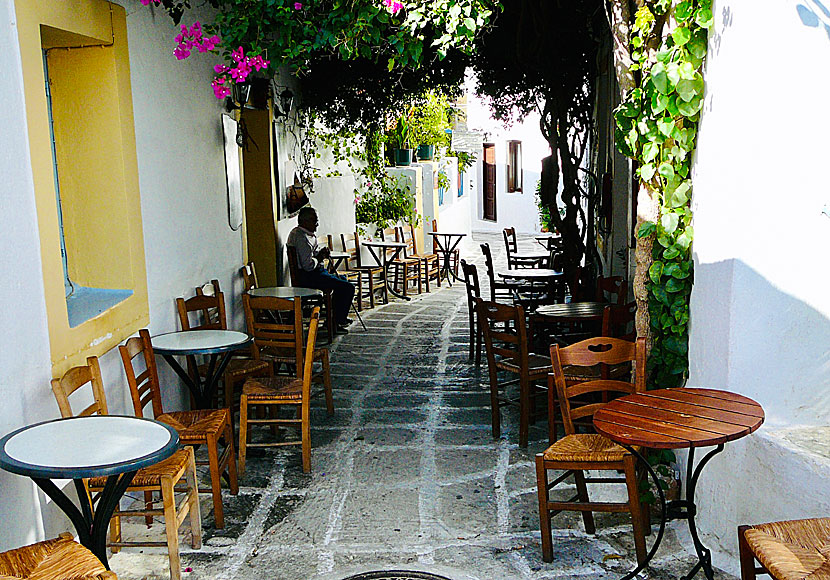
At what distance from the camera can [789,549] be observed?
255cm

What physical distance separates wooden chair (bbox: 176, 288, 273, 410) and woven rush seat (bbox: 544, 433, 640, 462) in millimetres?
2197

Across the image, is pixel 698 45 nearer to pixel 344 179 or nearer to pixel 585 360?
pixel 585 360

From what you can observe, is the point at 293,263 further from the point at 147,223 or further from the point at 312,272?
the point at 147,223

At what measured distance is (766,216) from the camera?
3.51m

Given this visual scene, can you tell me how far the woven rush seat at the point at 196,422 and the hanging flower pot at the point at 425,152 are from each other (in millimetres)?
10360

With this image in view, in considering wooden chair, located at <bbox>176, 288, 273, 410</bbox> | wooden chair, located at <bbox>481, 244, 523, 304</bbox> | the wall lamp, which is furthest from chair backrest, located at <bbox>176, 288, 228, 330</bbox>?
wooden chair, located at <bbox>481, 244, 523, 304</bbox>

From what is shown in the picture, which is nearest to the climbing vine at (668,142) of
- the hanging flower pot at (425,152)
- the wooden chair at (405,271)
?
the wooden chair at (405,271)

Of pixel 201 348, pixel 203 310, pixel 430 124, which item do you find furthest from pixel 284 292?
pixel 430 124

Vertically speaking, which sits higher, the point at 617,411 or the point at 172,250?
the point at 172,250

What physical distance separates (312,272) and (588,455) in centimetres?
559

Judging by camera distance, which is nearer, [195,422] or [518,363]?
[195,422]

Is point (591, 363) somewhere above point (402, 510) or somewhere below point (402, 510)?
above

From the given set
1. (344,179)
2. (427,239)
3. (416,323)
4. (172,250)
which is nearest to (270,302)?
(172,250)

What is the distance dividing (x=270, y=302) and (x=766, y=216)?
3.09 metres
